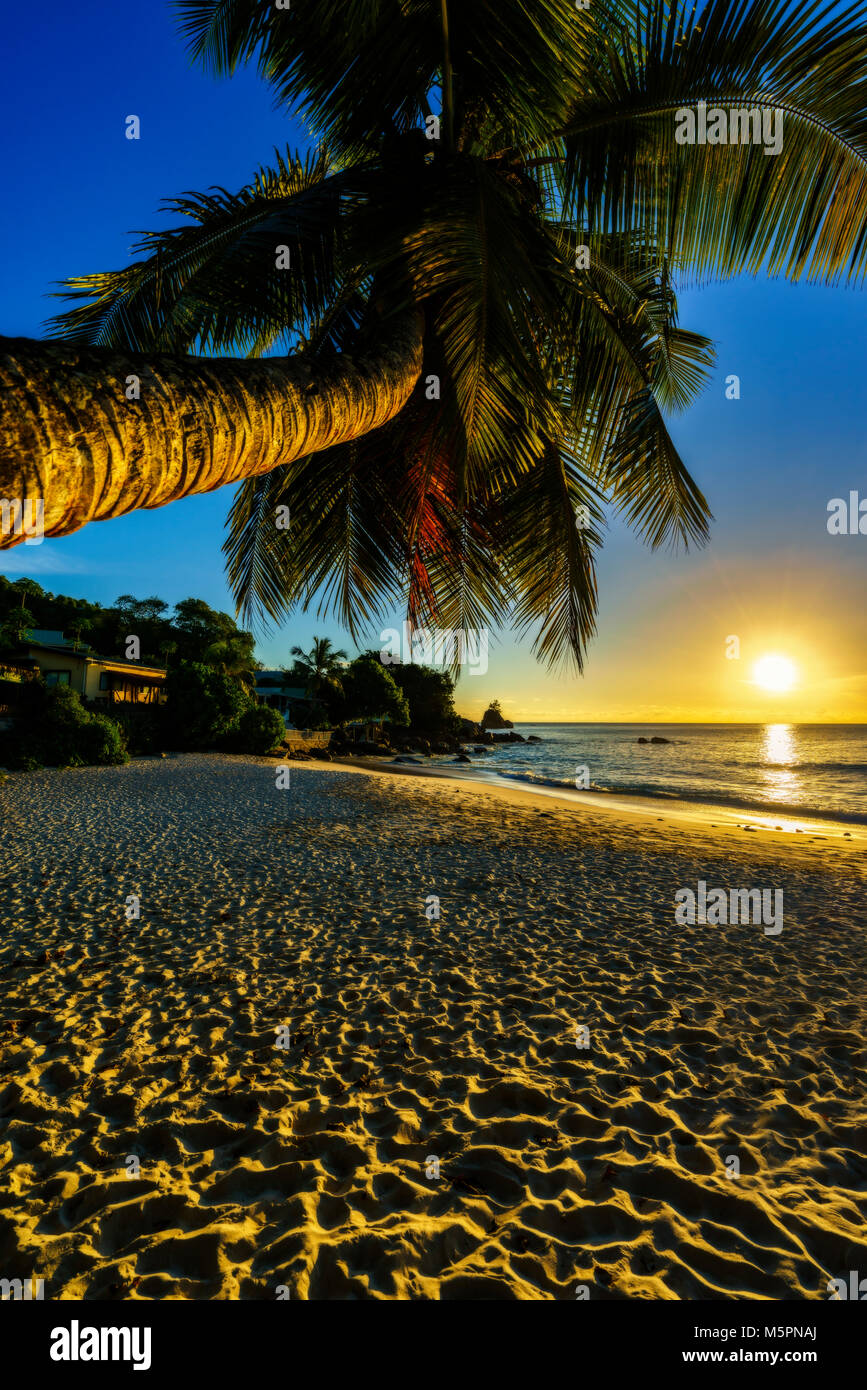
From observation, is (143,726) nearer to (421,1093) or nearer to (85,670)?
(85,670)

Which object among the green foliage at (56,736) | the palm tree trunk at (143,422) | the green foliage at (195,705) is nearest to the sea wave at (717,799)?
the green foliage at (195,705)

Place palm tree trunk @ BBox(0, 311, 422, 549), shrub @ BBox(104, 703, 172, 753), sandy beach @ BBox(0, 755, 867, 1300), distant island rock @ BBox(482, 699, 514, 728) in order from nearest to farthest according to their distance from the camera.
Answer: palm tree trunk @ BBox(0, 311, 422, 549) < sandy beach @ BBox(0, 755, 867, 1300) < shrub @ BBox(104, 703, 172, 753) < distant island rock @ BBox(482, 699, 514, 728)

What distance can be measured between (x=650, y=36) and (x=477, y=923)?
25.0 ft

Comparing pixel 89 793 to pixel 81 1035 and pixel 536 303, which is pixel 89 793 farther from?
pixel 536 303

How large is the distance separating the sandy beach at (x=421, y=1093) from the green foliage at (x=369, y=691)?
42040 mm

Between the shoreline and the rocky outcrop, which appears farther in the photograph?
the rocky outcrop

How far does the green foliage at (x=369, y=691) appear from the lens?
49312 mm

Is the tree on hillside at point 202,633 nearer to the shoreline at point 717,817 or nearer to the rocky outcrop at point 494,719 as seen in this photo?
the shoreline at point 717,817

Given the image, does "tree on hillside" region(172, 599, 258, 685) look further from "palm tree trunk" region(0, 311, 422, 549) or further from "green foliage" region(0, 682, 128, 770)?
"palm tree trunk" region(0, 311, 422, 549)

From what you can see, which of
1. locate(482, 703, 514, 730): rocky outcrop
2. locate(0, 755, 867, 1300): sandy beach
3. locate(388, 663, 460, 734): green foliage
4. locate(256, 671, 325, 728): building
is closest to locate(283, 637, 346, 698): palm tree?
locate(256, 671, 325, 728): building

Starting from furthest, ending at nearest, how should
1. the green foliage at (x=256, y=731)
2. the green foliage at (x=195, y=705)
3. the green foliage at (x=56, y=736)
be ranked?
the green foliage at (x=256, y=731)
the green foliage at (x=195, y=705)
the green foliage at (x=56, y=736)

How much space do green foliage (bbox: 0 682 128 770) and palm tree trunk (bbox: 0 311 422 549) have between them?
20.2 metres

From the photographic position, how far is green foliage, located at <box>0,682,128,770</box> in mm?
18531

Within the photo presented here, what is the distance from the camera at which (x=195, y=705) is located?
28.0m
